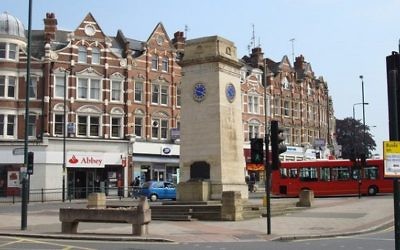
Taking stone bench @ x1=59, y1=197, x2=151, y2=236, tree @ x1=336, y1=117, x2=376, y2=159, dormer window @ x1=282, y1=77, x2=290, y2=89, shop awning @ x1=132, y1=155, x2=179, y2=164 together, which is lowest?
stone bench @ x1=59, y1=197, x2=151, y2=236

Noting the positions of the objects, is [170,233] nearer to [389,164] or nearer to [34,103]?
[389,164]

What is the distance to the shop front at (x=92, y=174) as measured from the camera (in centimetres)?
5253

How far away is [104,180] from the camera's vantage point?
55094 mm

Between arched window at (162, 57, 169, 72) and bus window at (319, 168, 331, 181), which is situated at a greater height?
arched window at (162, 57, 169, 72)

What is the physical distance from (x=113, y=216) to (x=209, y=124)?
9376 mm

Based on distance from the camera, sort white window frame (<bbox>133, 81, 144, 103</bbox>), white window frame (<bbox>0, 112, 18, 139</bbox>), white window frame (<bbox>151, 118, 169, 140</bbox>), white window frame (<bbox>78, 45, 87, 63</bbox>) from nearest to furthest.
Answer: white window frame (<bbox>0, 112, 18, 139</bbox>) → white window frame (<bbox>78, 45, 87, 63</bbox>) → white window frame (<bbox>133, 81, 144, 103</bbox>) → white window frame (<bbox>151, 118, 169, 140</bbox>)

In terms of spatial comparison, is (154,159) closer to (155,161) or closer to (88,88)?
(155,161)

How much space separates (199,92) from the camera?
91.6 ft

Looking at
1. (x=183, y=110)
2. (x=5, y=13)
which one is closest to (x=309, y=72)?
(x=5, y=13)

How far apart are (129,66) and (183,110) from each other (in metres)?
29.9

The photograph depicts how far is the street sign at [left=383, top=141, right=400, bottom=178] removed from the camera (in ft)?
25.5

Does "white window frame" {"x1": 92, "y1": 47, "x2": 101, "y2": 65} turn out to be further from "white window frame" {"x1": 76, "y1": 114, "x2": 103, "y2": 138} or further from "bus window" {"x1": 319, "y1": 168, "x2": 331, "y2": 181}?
"bus window" {"x1": 319, "y1": 168, "x2": 331, "y2": 181}

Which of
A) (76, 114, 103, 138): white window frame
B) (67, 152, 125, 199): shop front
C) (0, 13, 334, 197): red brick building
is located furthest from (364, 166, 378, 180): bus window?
(76, 114, 103, 138): white window frame

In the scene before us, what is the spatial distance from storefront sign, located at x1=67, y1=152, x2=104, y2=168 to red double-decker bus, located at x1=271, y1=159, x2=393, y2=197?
17.3 m
